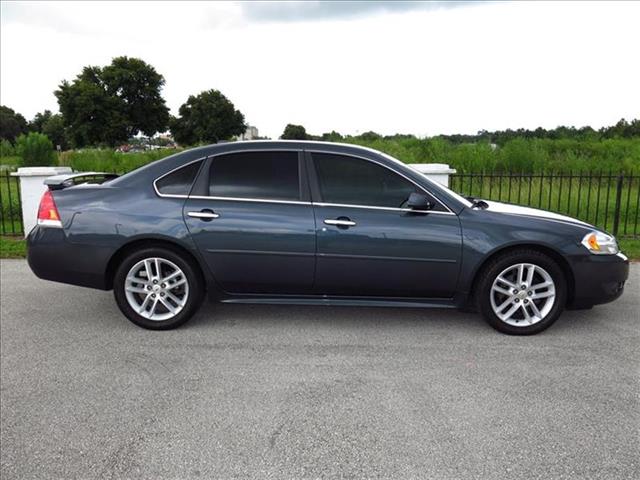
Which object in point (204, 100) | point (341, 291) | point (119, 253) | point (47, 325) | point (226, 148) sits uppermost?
point (204, 100)

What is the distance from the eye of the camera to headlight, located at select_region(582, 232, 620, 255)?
417cm

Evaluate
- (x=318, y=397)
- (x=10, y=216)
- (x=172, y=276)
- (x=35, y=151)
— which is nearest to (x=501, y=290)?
(x=318, y=397)

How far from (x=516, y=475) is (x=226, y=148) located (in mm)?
3186

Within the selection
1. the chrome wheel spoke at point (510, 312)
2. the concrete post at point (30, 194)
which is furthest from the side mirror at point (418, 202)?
the concrete post at point (30, 194)

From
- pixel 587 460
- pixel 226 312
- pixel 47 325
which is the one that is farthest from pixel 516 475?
pixel 47 325

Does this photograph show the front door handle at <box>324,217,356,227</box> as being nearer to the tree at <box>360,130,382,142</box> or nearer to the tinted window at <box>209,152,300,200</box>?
the tinted window at <box>209,152,300,200</box>

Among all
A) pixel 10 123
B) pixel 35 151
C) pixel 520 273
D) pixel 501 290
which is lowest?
pixel 501 290

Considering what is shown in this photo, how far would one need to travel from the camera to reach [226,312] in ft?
15.6

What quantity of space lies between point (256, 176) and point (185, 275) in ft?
3.27

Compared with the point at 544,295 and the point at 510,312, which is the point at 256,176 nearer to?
the point at 510,312

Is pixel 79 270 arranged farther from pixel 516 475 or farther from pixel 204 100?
pixel 204 100

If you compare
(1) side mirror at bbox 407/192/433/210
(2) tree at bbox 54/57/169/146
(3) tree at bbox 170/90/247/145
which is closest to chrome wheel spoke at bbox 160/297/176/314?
(1) side mirror at bbox 407/192/433/210

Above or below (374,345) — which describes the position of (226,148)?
above

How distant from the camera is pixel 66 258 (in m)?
4.28
